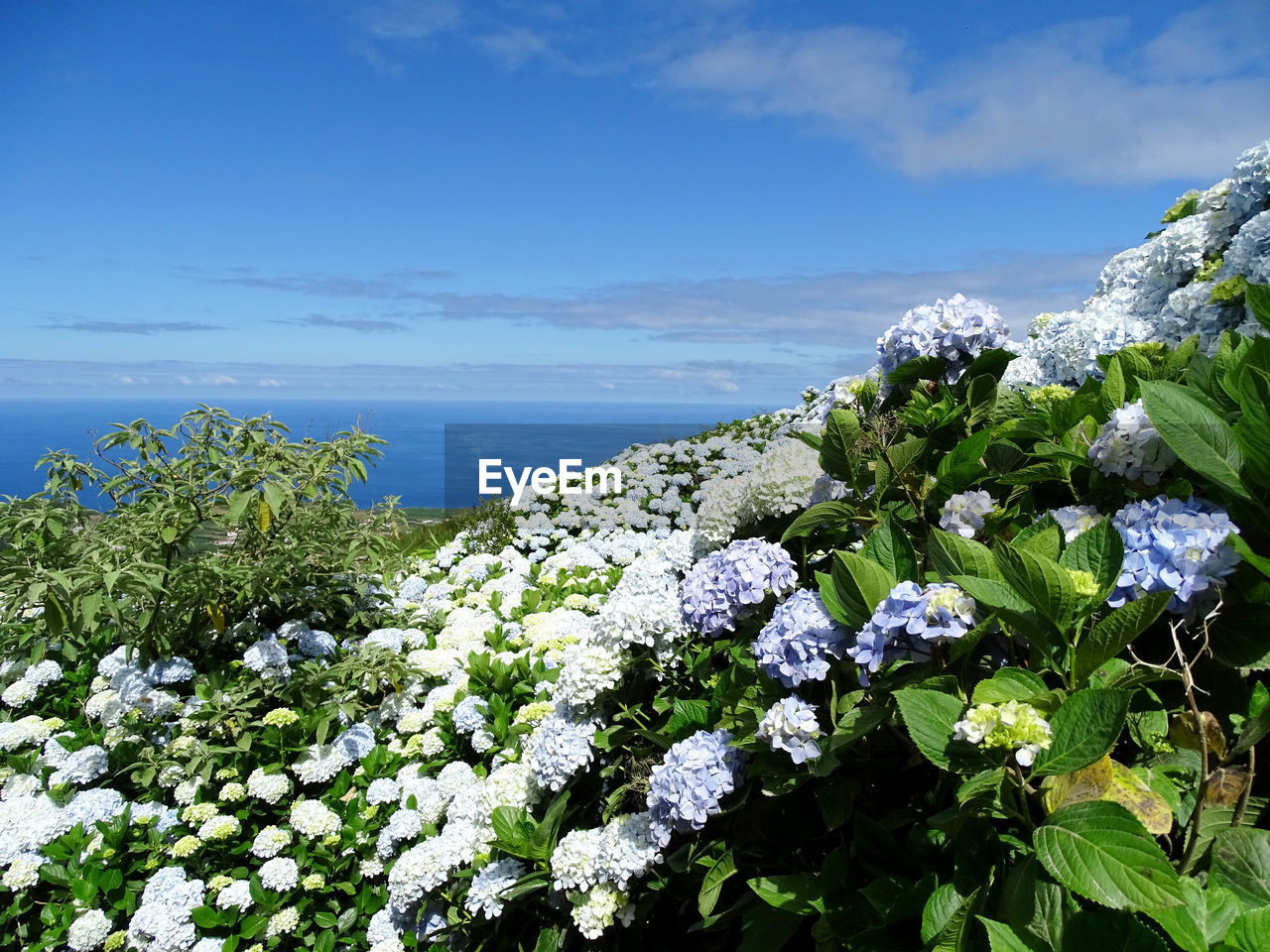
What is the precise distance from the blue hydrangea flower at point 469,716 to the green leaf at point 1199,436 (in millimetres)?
2641

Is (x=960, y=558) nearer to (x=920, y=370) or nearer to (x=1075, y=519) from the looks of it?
(x=1075, y=519)

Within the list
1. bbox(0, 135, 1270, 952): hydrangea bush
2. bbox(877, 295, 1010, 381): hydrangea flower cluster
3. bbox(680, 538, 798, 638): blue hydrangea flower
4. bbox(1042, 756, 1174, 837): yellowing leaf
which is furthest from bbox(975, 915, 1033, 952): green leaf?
bbox(877, 295, 1010, 381): hydrangea flower cluster

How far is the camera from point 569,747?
2467 millimetres

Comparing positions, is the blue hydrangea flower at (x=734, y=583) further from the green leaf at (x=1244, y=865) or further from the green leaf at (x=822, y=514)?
the green leaf at (x=1244, y=865)

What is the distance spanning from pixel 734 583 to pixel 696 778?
1.65 ft

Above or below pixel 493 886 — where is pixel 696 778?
above

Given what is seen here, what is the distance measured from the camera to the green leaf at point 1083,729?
107cm

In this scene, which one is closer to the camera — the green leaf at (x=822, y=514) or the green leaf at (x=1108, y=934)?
the green leaf at (x=1108, y=934)

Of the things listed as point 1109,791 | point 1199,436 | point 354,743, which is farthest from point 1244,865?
point 354,743

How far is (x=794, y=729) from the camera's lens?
1.61 m

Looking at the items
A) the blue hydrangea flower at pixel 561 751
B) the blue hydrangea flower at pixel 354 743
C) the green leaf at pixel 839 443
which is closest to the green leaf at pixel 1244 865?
the green leaf at pixel 839 443

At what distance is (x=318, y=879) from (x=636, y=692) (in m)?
1.53

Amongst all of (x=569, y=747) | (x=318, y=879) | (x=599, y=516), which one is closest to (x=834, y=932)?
(x=569, y=747)

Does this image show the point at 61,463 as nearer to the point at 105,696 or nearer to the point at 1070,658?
the point at 105,696
